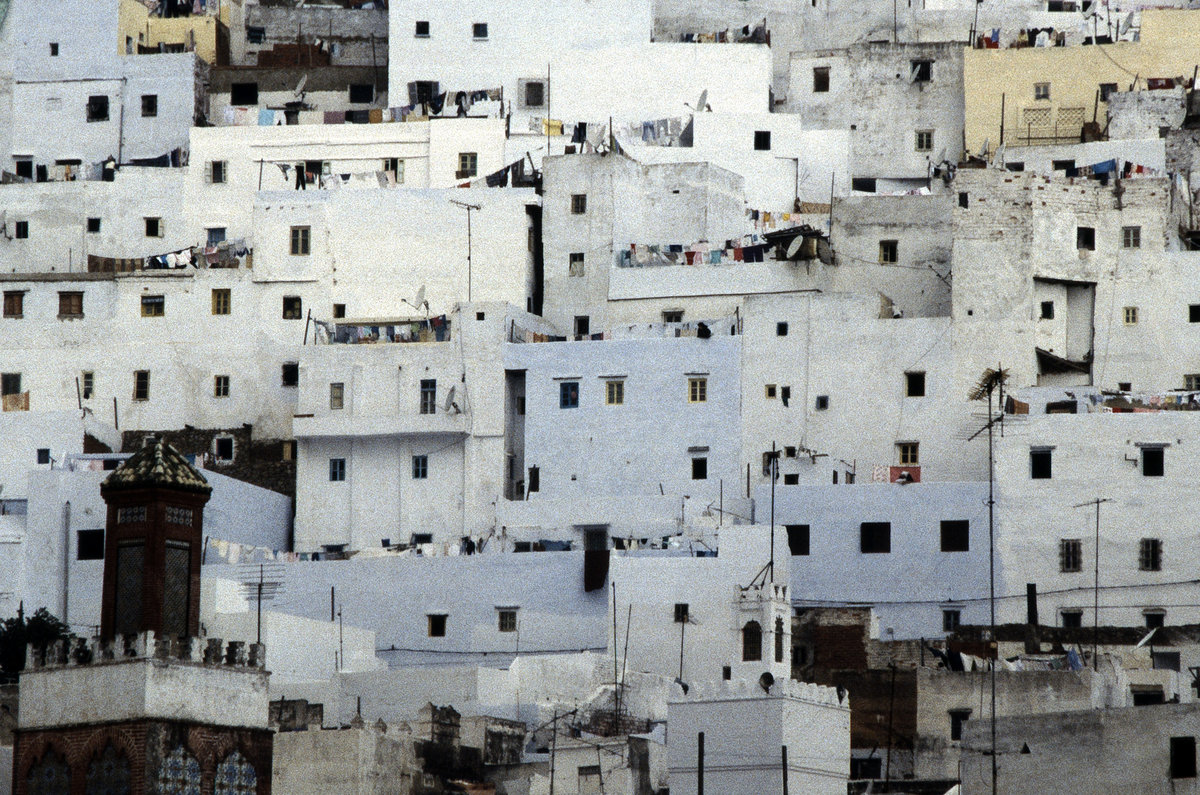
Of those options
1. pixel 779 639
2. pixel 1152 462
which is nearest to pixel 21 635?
pixel 779 639

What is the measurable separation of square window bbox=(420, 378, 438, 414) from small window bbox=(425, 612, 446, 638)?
570 centimetres

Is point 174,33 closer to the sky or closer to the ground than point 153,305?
closer to the sky

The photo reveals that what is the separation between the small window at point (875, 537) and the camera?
5344 cm

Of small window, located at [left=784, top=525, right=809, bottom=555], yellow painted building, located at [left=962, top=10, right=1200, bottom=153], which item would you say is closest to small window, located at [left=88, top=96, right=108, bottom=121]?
yellow painted building, located at [left=962, top=10, right=1200, bottom=153]

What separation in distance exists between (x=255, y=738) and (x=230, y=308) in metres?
26.3

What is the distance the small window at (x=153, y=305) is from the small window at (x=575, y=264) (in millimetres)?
9497

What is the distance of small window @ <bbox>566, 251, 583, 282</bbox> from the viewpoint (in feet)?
195

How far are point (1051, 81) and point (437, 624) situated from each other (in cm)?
2198

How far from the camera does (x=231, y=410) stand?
2334 inches

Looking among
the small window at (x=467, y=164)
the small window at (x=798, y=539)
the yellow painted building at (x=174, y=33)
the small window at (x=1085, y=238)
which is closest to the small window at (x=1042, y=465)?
the small window at (x=798, y=539)

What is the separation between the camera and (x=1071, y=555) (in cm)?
5275

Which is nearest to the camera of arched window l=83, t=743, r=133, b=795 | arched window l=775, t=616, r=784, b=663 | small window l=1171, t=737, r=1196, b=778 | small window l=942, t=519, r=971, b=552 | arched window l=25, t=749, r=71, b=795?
arched window l=83, t=743, r=133, b=795

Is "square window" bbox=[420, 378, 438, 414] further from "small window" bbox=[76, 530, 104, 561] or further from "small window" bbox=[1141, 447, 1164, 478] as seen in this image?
"small window" bbox=[1141, 447, 1164, 478]

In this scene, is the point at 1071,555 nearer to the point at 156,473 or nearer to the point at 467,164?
the point at 467,164
